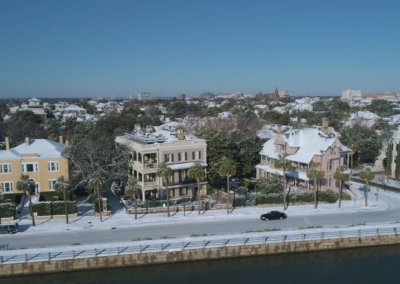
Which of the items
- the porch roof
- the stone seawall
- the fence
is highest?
the porch roof

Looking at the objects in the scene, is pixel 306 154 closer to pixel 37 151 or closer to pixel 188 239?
pixel 188 239

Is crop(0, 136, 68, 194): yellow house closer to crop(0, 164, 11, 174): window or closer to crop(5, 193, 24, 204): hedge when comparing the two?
crop(0, 164, 11, 174): window

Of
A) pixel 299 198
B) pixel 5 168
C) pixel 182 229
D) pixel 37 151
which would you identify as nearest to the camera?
pixel 182 229

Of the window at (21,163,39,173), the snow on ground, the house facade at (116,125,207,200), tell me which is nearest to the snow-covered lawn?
the house facade at (116,125,207,200)

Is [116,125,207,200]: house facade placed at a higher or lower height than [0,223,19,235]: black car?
higher

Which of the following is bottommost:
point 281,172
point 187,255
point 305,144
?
point 187,255

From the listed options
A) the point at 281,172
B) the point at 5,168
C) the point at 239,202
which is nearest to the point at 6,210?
the point at 5,168

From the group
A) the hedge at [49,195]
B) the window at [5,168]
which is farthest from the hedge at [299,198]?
the window at [5,168]
